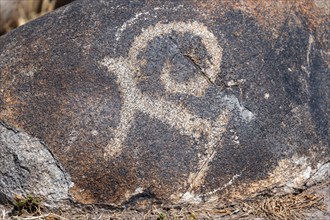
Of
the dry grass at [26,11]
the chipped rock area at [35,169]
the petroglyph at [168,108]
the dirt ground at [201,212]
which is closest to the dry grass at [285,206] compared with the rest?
the dirt ground at [201,212]

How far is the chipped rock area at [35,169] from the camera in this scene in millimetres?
2824

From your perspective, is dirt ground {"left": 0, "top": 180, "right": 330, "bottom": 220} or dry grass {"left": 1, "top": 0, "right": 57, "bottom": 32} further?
dry grass {"left": 1, "top": 0, "right": 57, "bottom": 32}

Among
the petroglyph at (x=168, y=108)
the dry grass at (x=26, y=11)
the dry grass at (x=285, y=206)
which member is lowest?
the dry grass at (x=285, y=206)

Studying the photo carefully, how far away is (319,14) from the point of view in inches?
128

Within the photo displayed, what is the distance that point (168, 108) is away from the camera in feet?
9.36

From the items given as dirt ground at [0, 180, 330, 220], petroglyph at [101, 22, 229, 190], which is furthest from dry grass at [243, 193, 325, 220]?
petroglyph at [101, 22, 229, 190]

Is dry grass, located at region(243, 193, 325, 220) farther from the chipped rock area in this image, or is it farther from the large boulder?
the chipped rock area

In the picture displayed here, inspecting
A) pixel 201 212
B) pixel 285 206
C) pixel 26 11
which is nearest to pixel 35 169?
pixel 201 212

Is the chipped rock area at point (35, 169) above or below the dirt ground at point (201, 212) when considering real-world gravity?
above

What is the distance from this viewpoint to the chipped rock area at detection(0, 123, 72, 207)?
2.82 m

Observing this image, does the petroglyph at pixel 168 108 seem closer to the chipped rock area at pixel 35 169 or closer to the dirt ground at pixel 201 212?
the dirt ground at pixel 201 212

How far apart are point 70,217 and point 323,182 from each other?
1.20 meters

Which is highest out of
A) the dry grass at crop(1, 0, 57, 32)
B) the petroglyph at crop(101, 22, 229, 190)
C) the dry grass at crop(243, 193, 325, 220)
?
the petroglyph at crop(101, 22, 229, 190)

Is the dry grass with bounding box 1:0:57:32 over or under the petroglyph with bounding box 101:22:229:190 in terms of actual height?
under
